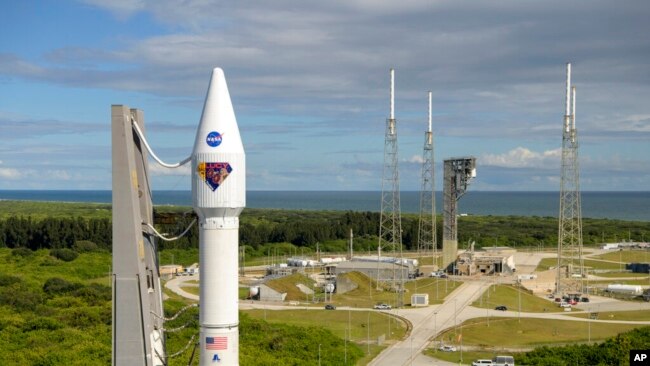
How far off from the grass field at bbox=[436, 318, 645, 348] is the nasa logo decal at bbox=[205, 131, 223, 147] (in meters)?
48.0

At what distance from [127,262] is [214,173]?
5110mm

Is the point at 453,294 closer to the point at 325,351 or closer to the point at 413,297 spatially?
the point at 413,297

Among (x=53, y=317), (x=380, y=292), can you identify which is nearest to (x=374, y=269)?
(x=380, y=292)

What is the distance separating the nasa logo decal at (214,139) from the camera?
31.7 m

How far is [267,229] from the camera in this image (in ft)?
570

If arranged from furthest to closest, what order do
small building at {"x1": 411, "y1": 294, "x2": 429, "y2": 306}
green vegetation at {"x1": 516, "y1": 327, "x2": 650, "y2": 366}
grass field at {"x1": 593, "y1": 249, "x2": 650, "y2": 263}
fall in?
1. grass field at {"x1": 593, "y1": 249, "x2": 650, "y2": 263}
2. small building at {"x1": 411, "y1": 294, "x2": 429, "y2": 306}
3. green vegetation at {"x1": 516, "y1": 327, "x2": 650, "y2": 366}

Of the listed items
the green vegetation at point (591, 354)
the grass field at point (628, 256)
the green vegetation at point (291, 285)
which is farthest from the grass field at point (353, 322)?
the grass field at point (628, 256)

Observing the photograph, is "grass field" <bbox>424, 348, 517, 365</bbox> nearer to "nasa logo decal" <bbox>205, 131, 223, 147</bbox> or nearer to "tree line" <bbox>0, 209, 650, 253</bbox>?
"nasa logo decal" <bbox>205, 131, 223, 147</bbox>

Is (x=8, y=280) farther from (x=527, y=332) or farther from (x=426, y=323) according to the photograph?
(x=527, y=332)

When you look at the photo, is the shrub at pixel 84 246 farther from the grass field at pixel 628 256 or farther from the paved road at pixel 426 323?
the grass field at pixel 628 256

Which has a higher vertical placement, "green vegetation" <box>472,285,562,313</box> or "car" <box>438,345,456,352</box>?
"green vegetation" <box>472,285,562,313</box>

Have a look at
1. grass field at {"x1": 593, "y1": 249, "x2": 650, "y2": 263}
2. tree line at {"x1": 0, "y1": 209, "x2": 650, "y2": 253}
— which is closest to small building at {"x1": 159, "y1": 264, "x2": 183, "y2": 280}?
tree line at {"x1": 0, "y1": 209, "x2": 650, "y2": 253}

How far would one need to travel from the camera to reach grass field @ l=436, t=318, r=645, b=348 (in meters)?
74.1

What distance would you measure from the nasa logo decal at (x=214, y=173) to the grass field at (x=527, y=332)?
155 ft
